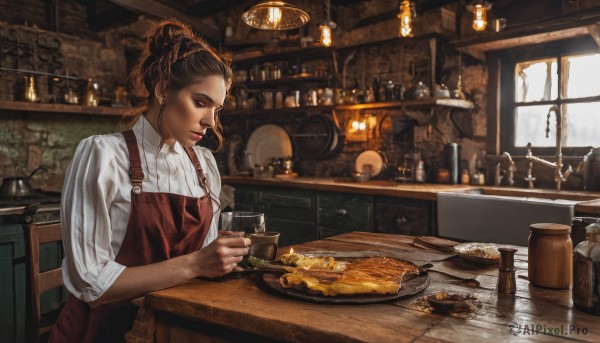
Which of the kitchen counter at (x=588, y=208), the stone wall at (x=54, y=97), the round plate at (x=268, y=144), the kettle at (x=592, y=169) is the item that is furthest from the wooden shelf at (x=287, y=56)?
the kitchen counter at (x=588, y=208)

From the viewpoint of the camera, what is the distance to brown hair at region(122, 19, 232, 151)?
157 centimetres

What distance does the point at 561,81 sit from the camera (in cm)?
404

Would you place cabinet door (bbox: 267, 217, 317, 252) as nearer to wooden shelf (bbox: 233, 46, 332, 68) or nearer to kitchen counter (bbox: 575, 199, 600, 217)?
wooden shelf (bbox: 233, 46, 332, 68)

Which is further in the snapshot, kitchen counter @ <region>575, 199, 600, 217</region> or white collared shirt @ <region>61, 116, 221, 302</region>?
kitchen counter @ <region>575, 199, 600, 217</region>

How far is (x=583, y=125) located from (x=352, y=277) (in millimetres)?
3595

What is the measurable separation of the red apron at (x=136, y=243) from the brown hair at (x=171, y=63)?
0.20m

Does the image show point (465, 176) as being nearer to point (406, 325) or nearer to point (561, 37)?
point (561, 37)

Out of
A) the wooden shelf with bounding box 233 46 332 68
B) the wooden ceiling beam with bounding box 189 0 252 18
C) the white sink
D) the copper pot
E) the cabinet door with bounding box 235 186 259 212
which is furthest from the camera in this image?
the wooden ceiling beam with bounding box 189 0 252 18

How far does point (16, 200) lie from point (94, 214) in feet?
9.47

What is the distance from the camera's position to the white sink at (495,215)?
9.91 ft

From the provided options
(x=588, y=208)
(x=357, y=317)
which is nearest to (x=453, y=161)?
(x=588, y=208)

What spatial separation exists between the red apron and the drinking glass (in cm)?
23

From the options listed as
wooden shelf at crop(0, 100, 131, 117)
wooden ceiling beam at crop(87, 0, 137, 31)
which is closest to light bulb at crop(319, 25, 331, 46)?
wooden ceiling beam at crop(87, 0, 137, 31)

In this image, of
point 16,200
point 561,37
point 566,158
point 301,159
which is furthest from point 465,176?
point 16,200
